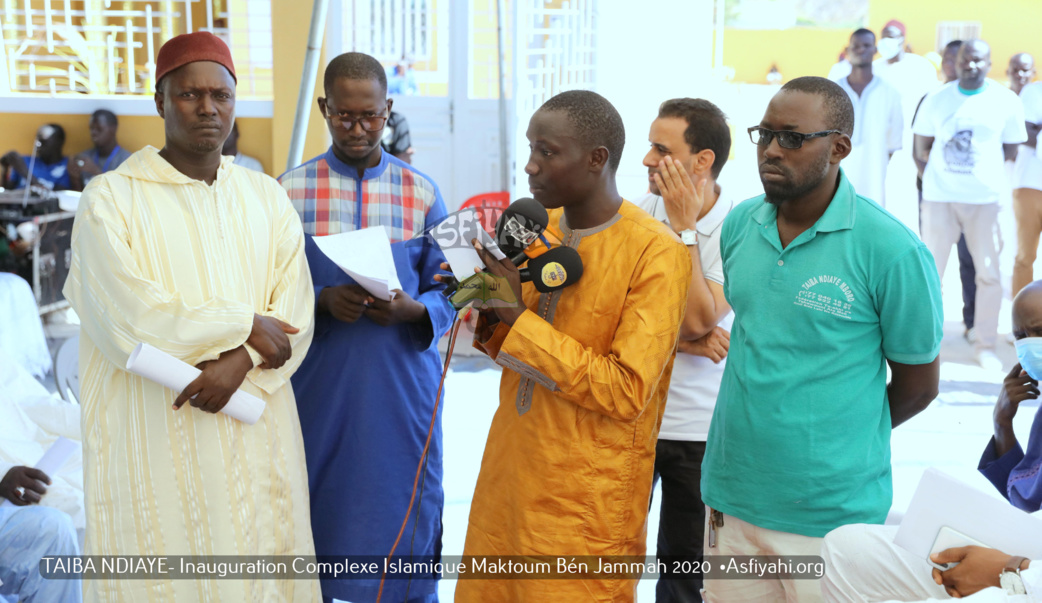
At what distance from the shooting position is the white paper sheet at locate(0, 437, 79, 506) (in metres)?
2.84

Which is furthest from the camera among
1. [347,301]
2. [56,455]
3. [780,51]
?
[780,51]

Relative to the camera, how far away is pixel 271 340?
2352 millimetres

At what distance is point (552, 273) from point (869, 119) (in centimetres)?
639

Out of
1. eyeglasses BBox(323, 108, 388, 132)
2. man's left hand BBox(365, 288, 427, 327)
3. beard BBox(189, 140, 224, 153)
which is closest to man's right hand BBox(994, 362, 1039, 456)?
man's left hand BBox(365, 288, 427, 327)

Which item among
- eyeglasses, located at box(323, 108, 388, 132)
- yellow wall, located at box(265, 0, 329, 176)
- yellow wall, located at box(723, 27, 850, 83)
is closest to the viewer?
eyeglasses, located at box(323, 108, 388, 132)

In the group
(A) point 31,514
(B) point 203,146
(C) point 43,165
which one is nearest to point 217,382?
(B) point 203,146

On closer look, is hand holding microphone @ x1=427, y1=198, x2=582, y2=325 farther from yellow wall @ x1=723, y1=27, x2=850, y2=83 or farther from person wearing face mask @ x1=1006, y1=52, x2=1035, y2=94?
yellow wall @ x1=723, y1=27, x2=850, y2=83

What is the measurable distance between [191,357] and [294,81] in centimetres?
658

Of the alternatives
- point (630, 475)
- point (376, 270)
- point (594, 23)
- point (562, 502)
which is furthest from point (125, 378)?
point (594, 23)

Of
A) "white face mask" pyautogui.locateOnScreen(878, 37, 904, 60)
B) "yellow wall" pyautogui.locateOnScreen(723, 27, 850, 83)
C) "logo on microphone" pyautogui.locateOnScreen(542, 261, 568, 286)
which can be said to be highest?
"yellow wall" pyautogui.locateOnScreen(723, 27, 850, 83)

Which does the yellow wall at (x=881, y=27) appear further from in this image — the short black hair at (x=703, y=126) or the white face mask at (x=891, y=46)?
the short black hair at (x=703, y=126)

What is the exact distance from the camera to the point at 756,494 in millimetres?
2252

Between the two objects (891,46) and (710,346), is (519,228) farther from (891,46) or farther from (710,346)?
(891,46)

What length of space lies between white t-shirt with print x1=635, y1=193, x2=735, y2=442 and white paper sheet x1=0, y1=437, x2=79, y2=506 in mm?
1870
